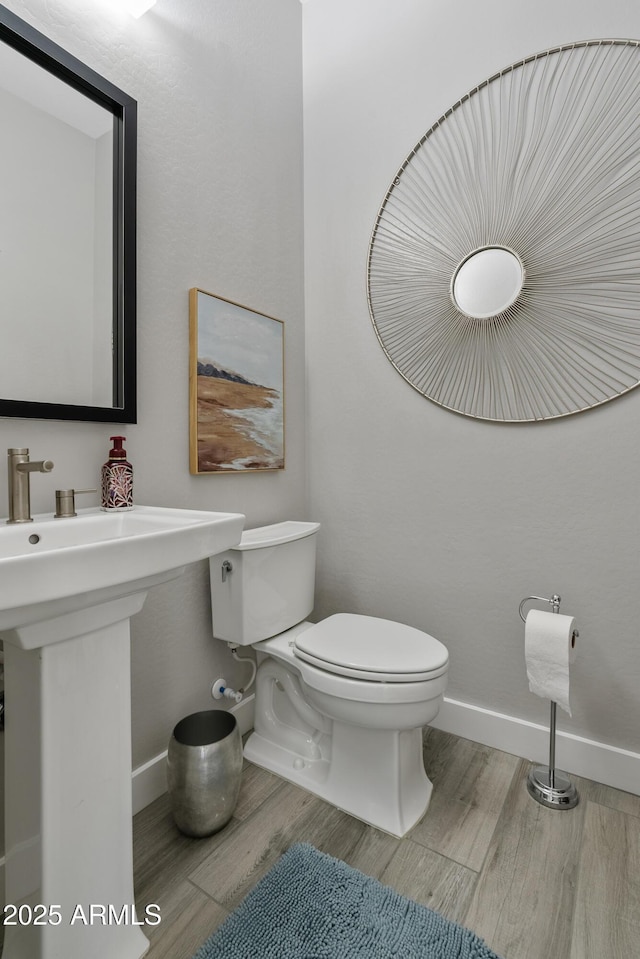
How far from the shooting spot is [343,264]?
191 cm

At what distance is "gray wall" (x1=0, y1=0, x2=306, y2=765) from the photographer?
1201 millimetres

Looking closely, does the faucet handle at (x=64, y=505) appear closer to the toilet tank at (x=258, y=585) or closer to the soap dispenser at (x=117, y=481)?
the soap dispenser at (x=117, y=481)

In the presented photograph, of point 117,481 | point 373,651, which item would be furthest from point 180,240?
point 373,651

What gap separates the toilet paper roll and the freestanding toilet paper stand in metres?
0.07

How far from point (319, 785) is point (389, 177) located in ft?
6.88

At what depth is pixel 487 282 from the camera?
5.11 feet

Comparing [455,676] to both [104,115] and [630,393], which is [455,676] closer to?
[630,393]

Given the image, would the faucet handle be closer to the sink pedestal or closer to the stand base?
the sink pedestal

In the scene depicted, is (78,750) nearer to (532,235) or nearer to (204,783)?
(204,783)

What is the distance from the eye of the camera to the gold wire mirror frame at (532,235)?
137 cm

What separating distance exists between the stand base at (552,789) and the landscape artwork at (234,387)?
4.35ft

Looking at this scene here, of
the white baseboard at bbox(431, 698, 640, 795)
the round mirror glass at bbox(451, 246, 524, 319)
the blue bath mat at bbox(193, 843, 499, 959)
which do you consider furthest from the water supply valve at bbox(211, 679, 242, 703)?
the round mirror glass at bbox(451, 246, 524, 319)

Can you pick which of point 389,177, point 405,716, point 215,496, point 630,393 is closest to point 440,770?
point 405,716

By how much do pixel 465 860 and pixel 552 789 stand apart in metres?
0.39
